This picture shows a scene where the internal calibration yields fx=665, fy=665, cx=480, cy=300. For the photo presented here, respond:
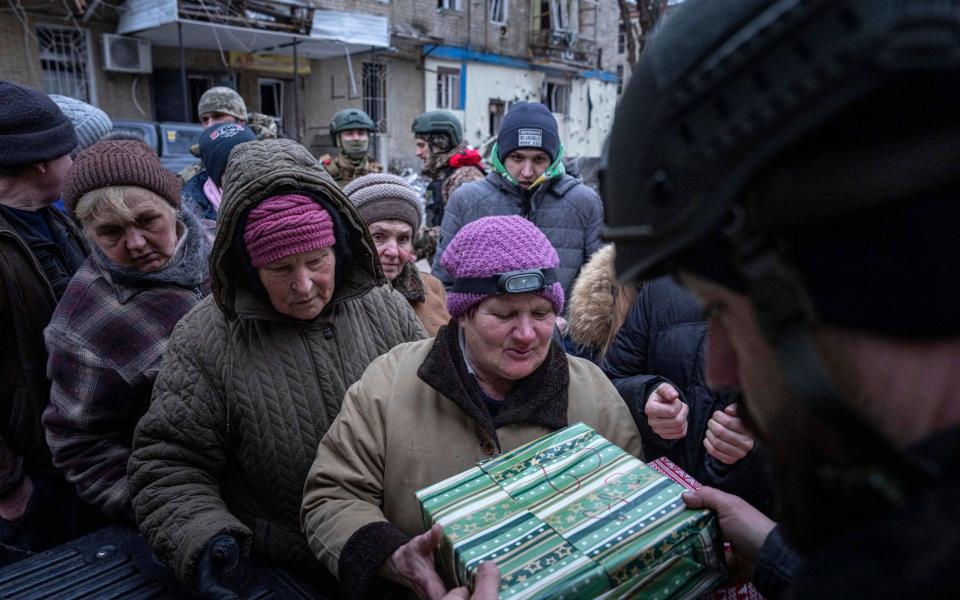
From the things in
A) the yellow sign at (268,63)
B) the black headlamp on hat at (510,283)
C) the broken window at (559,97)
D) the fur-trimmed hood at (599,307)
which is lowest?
the fur-trimmed hood at (599,307)

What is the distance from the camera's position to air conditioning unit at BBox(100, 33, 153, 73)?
14.7m

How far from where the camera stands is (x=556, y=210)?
4219mm

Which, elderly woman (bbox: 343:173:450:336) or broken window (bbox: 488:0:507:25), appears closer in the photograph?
elderly woman (bbox: 343:173:450:336)

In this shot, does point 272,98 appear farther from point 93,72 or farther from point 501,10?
point 501,10

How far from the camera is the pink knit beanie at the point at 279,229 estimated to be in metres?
1.97

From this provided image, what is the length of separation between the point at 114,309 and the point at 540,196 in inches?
105

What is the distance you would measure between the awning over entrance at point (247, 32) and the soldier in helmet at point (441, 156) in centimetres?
974

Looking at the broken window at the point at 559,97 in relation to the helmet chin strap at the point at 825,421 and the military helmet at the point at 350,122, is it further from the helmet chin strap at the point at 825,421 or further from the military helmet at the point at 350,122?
the helmet chin strap at the point at 825,421

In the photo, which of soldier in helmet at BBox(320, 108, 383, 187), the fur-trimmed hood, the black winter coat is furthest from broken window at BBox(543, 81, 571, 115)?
the black winter coat

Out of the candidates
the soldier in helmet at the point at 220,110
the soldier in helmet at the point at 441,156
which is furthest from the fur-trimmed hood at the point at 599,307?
the soldier in helmet at the point at 220,110

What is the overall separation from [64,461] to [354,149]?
164 inches

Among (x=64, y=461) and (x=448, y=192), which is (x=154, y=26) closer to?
(x=448, y=192)

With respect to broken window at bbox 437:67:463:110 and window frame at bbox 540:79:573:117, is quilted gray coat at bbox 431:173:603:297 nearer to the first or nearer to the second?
broken window at bbox 437:67:463:110

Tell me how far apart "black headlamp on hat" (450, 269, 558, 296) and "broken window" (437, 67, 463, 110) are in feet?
70.7
